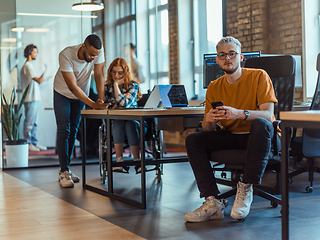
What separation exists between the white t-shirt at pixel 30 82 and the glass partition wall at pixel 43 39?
0.04 metres

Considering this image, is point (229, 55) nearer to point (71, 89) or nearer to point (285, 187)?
point (285, 187)

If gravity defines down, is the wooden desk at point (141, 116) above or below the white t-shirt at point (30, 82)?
below

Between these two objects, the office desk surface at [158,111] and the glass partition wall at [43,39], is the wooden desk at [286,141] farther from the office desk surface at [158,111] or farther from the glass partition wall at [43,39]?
the glass partition wall at [43,39]

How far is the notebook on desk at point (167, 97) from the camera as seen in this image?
129 inches

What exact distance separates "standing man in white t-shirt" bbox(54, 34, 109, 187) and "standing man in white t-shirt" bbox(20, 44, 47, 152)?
1352 millimetres

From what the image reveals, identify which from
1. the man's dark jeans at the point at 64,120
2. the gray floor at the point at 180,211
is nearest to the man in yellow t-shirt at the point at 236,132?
the gray floor at the point at 180,211

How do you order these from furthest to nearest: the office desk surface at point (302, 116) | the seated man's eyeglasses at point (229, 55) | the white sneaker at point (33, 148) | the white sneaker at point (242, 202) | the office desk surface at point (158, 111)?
1. the white sneaker at point (33, 148)
2. the office desk surface at point (158, 111)
3. the seated man's eyeglasses at point (229, 55)
4. the white sneaker at point (242, 202)
5. the office desk surface at point (302, 116)

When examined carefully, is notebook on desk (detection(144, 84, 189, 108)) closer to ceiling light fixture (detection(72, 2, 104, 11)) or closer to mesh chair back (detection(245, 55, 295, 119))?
mesh chair back (detection(245, 55, 295, 119))

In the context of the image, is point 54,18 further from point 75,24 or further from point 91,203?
point 91,203

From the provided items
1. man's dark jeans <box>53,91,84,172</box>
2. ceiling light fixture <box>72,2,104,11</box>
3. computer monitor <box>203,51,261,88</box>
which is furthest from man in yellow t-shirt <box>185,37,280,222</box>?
ceiling light fixture <box>72,2,104,11</box>

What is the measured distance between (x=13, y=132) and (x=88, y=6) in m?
1.79

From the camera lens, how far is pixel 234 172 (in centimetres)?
247

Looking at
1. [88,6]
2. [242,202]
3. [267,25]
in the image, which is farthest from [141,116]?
[267,25]

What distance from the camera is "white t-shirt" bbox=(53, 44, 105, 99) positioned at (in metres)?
3.62
